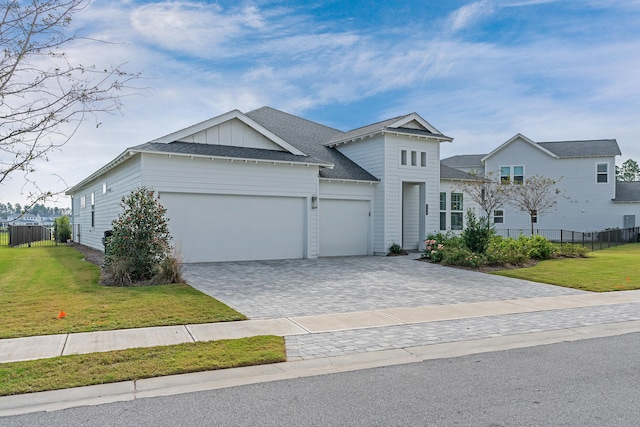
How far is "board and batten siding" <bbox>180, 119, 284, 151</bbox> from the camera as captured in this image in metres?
16.4

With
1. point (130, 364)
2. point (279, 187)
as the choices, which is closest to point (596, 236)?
point (279, 187)

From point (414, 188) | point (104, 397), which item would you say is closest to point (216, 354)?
point (104, 397)

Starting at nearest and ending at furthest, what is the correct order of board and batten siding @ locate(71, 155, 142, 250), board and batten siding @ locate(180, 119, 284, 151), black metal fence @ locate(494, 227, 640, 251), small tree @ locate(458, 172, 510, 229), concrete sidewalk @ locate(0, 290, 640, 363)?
concrete sidewalk @ locate(0, 290, 640, 363)
board and batten siding @ locate(71, 155, 142, 250)
board and batten siding @ locate(180, 119, 284, 151)
small tree @ locate(458, 172, 510, 229)
black metal fence @ locate(494, 227, 640, 251)

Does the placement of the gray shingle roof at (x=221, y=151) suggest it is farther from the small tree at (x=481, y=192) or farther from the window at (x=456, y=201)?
the small tree at (x=481, y=192)

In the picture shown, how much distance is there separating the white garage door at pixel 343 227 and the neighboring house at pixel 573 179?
1696 centimetres

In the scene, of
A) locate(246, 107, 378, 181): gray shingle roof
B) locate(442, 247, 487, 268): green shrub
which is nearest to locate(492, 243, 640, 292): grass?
locate(442, 247, 487, 268): green shrub

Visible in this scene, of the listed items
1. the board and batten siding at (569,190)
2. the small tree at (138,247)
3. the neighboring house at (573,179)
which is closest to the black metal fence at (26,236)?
the small tree at (138,247)

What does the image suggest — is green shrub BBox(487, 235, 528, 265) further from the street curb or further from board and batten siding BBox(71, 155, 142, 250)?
board and batten siding BBox(71, 155, 142, 250)

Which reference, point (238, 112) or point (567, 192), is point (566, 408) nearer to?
point (238, 112)

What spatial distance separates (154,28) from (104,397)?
17.1 feet

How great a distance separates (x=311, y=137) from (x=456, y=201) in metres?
8.04

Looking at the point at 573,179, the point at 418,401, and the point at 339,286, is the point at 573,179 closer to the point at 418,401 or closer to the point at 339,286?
the point at 339,286

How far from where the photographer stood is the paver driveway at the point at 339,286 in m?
9.39

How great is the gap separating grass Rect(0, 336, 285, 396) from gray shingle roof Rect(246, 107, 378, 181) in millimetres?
12997
